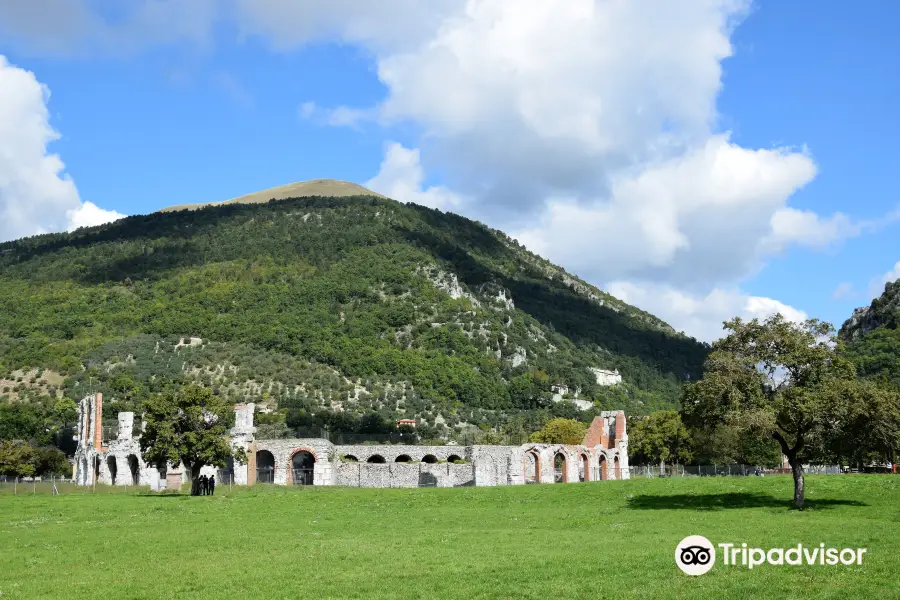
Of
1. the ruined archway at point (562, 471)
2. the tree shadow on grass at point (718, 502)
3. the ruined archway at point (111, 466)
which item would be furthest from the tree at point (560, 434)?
the tree shadow on grass at point (718, 502)

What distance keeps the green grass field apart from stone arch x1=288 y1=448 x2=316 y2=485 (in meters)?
19.1

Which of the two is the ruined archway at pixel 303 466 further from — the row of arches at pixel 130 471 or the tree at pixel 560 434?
the tree at pixel 560 434

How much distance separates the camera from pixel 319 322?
113688 mm

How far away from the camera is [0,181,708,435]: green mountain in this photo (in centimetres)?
9394

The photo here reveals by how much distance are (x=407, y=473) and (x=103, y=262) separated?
88843 millimetres

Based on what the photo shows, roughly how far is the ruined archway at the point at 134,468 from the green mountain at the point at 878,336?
54.6 metres

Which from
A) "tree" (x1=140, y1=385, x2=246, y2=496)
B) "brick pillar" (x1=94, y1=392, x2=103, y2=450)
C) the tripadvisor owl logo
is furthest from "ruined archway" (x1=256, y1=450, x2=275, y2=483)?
the tripadvisor owl logo

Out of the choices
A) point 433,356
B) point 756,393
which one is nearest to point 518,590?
point 756,393

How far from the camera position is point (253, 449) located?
55.6 metres

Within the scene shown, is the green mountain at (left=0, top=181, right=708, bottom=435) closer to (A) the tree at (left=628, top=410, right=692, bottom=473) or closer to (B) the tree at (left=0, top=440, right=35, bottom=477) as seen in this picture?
(B) the tree at (left=0, top=440, right=35, bottom=477)

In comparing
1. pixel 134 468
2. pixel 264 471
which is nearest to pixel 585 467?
pixel 264 471

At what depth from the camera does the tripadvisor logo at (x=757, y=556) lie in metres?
16.6

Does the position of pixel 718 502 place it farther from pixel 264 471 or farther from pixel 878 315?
pixel 878 315

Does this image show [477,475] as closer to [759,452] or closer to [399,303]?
[759,452]
